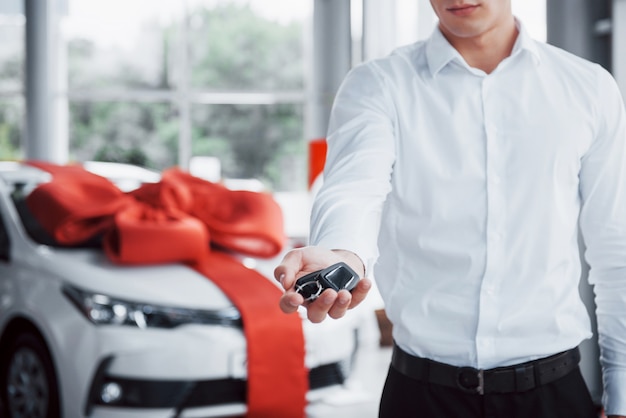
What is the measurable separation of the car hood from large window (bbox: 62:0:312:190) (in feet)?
17.4

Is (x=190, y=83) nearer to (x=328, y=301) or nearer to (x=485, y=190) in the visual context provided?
(x=485, y=190)

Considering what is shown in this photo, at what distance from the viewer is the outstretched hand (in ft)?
3.37

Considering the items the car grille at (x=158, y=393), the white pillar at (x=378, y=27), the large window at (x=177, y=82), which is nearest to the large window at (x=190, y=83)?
the large window at (x=177, y=82)

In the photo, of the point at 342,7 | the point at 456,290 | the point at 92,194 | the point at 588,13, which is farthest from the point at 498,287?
the point at 342,7

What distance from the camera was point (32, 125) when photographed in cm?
833

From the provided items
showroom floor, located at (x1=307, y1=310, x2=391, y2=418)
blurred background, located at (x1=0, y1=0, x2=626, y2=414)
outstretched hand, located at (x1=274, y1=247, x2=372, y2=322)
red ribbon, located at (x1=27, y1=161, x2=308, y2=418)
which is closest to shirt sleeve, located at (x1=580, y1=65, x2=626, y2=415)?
outstretched hand, located at (x1=274, y1=247, x2=372, y2=322)

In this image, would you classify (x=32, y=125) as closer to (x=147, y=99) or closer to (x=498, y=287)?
(x=147, y=99)

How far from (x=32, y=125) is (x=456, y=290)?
752 cm

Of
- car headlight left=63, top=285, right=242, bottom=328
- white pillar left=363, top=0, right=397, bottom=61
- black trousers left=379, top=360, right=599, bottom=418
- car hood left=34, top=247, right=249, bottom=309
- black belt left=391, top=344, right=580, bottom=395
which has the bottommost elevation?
car headlight left=63, top=285, right=242, bottom=328

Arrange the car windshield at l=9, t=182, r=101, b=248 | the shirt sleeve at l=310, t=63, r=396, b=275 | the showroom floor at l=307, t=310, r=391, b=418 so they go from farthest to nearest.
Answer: the showroom floor at l=307, t=310, r=391, b=418
the car windshield at l=9, t=182, r=101, b=248
the shirt sleeve at l=310, t=63, r=396, b=275

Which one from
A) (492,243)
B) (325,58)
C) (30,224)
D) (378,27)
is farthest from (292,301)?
(325,58)

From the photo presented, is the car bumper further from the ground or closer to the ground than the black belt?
closer to the ground

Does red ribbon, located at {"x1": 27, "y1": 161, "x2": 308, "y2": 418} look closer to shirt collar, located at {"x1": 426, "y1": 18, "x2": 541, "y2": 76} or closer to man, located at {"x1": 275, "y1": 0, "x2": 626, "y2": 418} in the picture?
man, located at {"x1": 275, "y1": 0, "x2": 626, "y2": 418}

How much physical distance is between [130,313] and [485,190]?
1.87 metres
